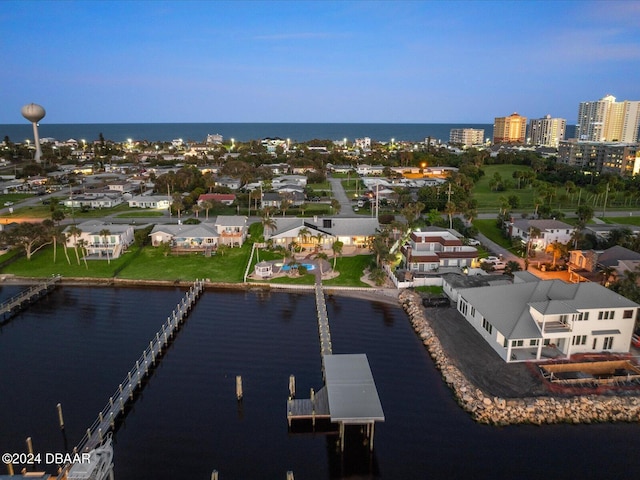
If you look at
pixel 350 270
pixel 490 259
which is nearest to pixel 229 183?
pixel 350 270

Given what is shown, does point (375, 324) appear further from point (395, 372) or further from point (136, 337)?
point (136, 337)

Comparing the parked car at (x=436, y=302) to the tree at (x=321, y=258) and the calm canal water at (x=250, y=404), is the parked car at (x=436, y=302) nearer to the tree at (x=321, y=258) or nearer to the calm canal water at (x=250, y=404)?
the calm canal water at (x=250, y=404)

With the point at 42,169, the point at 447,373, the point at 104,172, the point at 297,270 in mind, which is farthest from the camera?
the point at 104,172

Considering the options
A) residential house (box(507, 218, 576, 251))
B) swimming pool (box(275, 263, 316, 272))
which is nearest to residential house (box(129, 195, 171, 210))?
swimming pool (box(275, 263, 316, 272))

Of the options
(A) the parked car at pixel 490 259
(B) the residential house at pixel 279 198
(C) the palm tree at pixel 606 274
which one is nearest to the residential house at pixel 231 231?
(B) the residential house at pixel 279 198

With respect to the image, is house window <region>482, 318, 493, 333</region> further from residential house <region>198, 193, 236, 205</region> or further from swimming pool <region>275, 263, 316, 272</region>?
residential house <region>198, 193, 236, 205</region>

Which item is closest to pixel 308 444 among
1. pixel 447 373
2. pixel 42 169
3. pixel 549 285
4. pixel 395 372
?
pixel 395 372
